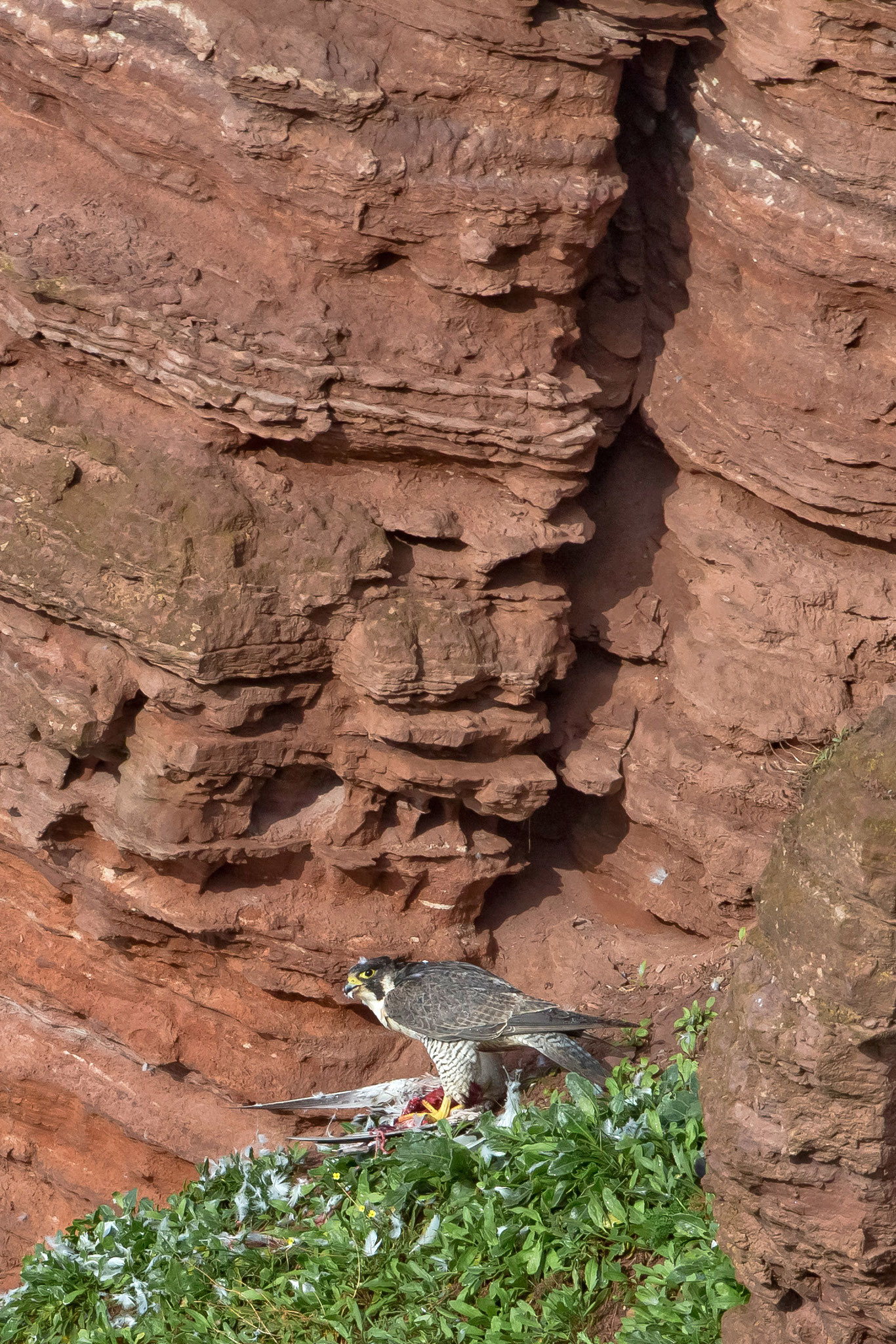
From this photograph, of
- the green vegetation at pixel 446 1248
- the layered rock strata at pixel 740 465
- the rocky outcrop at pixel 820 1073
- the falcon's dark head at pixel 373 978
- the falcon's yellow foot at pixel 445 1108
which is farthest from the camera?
the falcon's dark head at pixel 373 978

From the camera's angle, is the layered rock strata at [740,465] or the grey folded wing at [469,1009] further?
the grey folded wing at [469,1009]

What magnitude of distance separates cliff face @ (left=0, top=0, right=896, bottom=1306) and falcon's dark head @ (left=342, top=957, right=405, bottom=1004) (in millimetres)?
614

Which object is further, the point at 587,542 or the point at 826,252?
the point at 587,542

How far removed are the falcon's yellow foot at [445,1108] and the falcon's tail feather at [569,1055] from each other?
61 cm

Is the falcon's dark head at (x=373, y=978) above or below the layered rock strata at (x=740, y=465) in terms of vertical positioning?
below

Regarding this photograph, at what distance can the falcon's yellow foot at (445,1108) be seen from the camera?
672 cm

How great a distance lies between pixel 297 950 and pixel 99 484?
3.05 meters

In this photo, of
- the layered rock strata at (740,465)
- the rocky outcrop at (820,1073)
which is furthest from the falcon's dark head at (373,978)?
the rocky outcrop at (820,1073)

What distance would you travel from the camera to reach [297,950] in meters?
7.73

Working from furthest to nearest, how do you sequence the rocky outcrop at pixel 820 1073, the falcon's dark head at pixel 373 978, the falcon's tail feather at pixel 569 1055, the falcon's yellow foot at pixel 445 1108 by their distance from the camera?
the falcon's dark head at pixel 373 978 < the falcon's yellow foot at pixel 445 1108 < the falcon's tail feather at pixel 569 1055 < the rocky outcrop at pixel 820 1073

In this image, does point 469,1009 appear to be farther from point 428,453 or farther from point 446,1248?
point 428,453

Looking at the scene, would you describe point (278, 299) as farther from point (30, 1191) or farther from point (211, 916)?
point (30, 1191)

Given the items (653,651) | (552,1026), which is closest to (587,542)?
(653,651)

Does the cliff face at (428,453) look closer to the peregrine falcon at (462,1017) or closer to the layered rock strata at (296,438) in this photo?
the layered rock strata at (296,438)
